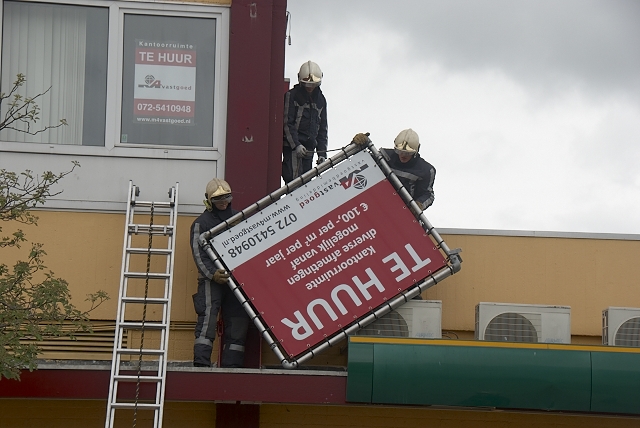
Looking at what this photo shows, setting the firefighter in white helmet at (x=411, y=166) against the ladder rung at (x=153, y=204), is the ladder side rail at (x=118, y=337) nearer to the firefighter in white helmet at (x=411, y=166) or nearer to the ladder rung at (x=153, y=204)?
the ladder rung at (x=153, y=204)

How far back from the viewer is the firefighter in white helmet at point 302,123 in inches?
545

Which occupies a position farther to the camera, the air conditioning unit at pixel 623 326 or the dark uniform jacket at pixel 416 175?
the dark uniform jacket at pixel 416 175

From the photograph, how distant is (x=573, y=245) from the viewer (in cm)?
1392

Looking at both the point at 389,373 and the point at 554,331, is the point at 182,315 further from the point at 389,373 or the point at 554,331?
the point at 554,331

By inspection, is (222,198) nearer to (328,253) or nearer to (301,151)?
(328,253)

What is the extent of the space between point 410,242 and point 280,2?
362cm

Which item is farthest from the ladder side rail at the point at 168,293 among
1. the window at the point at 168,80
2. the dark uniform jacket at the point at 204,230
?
the window at the point at 168,80

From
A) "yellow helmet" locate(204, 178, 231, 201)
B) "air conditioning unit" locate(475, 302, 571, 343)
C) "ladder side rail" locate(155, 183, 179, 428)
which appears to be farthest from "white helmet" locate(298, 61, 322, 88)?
"air conditioning unit" locate(475, 302, 571, 343)

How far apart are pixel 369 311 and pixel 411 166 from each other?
6.17 feet

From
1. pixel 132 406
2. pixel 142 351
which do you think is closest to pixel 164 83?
pixel 142 351

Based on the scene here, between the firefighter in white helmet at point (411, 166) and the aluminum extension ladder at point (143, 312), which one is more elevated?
the firefighter in white helmet at point (411, 166)

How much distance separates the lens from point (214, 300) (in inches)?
493

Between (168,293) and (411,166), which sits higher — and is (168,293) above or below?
below

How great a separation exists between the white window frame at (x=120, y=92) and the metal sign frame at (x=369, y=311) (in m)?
1.25
